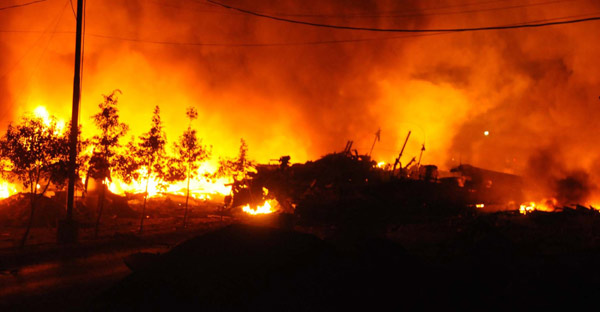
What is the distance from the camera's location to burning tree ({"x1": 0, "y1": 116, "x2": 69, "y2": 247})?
12.2 metres

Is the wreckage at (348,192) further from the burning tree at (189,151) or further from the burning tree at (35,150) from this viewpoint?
the burning tree at (35,150)

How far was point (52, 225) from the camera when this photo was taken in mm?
18047

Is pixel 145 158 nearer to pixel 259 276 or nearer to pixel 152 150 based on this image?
pixel 152 150

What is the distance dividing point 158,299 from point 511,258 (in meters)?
7.23

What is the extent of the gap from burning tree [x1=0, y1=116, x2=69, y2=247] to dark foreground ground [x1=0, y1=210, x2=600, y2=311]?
700cm

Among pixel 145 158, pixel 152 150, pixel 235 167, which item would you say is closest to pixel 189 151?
pixel 152 150

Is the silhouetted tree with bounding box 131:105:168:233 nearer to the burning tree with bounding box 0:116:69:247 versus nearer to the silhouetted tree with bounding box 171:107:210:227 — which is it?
the silhouetted tree with bounding box 171:107:210:227

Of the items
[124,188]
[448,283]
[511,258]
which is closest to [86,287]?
[448,283]

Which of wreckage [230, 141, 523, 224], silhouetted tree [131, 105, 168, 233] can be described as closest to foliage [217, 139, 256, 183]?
wreckage [230, 141, 523, 224]

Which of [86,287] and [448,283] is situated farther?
[86,287]

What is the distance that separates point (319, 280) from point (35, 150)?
37.7 feet

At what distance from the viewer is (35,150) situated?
12.3 meters

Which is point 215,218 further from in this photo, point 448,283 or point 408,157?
point 408,157

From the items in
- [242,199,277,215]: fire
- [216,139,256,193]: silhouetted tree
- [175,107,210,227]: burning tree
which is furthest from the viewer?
[216,139,256,193]: silhouetted tree
